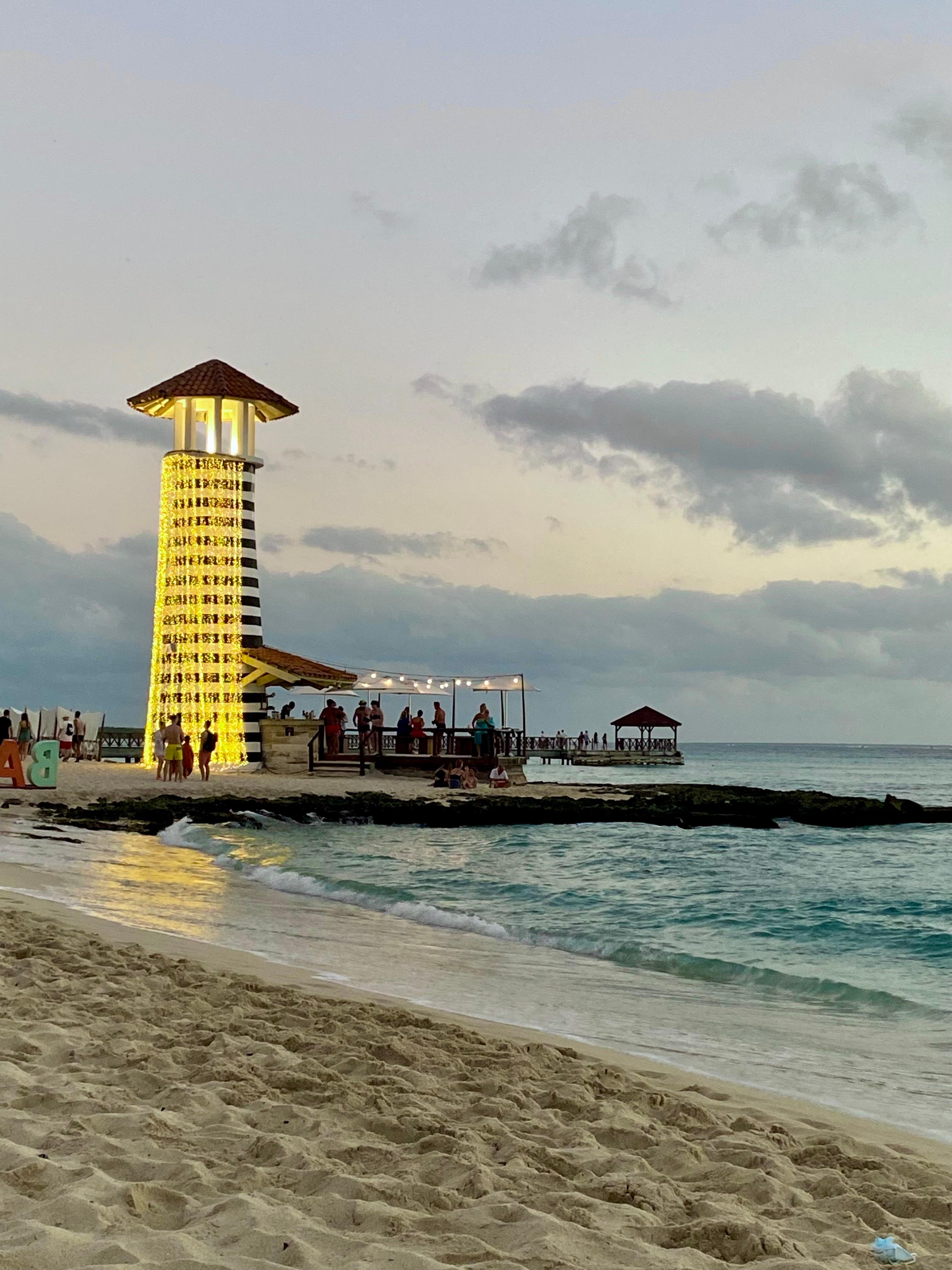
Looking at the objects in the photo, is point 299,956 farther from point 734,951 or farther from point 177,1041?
point 734,951

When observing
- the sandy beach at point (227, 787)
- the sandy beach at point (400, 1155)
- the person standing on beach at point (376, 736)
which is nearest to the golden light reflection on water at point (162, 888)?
the sandy beach at point (400, 1155)

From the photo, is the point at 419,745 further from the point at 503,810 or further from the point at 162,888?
the point at 162,888

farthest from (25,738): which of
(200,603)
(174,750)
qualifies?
(200,603)

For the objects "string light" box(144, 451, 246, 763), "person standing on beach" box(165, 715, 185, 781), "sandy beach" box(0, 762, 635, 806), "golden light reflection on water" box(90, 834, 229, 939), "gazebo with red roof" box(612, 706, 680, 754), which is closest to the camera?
"golden light reflection on water" box(90, 834, 229, 939)

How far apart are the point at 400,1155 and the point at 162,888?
9.65 m

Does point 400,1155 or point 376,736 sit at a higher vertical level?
point 376,736

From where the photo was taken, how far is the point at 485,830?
2478cm

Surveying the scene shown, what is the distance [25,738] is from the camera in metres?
31.1

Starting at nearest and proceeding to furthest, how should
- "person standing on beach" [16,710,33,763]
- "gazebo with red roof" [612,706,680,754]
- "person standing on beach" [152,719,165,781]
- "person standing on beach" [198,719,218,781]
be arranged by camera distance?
"person standing on beach" [16,710,33,763]
"person standing on beach" [152,719,165,781]
"person standing on beach" [198,719,218,781]
"gazebo with red roof" [612,706,680,754]

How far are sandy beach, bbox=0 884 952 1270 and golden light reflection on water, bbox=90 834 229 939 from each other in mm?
4111

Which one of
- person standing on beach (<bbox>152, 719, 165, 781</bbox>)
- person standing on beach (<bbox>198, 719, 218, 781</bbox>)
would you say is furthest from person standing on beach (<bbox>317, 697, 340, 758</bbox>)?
person standing on beach (<bbox>152, 719, 165, 781</bbox>)

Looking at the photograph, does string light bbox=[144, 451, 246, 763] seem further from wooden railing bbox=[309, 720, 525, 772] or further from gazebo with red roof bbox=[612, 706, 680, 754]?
gazebo with red roof bbox=[612, 706, 680, 754]

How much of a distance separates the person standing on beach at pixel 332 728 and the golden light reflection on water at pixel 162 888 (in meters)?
18.8

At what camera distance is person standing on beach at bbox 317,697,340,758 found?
123ft
